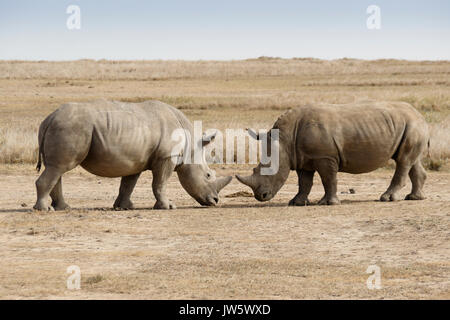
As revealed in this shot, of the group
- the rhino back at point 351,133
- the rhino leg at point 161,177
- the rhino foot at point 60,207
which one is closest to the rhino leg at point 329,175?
the rhino back at point 351,133

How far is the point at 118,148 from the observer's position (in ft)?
41.4

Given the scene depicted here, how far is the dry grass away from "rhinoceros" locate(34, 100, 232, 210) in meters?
6.63

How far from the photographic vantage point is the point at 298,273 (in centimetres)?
904

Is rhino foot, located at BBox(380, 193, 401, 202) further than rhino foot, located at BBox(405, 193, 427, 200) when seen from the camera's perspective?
No

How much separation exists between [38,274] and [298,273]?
2837 millimetres

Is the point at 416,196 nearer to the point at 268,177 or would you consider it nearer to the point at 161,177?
the point at 268,177

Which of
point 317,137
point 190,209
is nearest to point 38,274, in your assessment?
point 190,209

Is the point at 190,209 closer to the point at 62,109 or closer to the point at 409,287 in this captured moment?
the point at 62,109

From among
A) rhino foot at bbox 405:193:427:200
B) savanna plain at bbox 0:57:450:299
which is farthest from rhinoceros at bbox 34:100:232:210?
rhino foot at bbox 405:193:427:200

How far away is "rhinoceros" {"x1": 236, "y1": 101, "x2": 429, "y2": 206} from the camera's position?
1349 cm

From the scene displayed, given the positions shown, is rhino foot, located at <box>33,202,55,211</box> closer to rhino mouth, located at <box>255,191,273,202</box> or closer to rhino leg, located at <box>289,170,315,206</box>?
rhino mouth, located at <box>255,191,273,202</box>

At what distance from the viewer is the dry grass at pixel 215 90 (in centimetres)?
2420

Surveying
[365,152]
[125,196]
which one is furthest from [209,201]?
[365,152]

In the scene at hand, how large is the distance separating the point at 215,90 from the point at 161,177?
3243 cm
